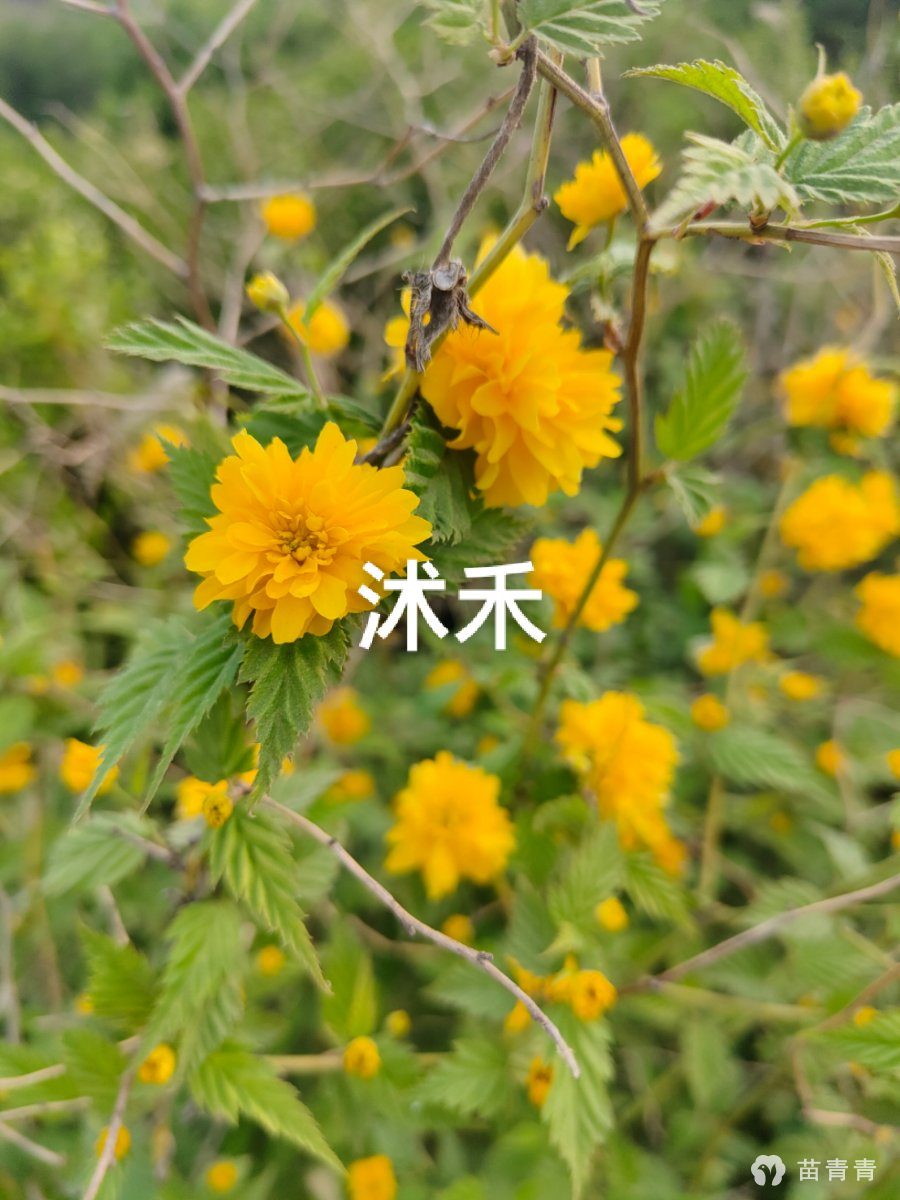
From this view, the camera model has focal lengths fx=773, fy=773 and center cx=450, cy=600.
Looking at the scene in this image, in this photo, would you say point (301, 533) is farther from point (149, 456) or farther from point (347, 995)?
point (149, 456)

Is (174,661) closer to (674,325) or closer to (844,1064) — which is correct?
(844,1064)

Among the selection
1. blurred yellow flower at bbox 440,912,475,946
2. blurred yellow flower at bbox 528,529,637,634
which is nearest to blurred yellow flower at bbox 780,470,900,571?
blurred yellow flower at bbox 528,529,637,634

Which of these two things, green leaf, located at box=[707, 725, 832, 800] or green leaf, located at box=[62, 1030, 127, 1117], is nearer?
green leaf, located at box=[62, 1030, 127, 1117]

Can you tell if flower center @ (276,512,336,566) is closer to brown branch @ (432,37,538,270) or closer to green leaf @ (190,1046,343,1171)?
brown branch @ (432,37,538,270)

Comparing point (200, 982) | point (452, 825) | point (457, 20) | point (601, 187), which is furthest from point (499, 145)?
point (452, 825)

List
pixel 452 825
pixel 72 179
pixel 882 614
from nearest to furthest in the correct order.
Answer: pixel 452 825 → pixel 72 179 → pixel 882 614

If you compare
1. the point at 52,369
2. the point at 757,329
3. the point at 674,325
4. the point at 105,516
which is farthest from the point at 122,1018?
the point at 757,329
